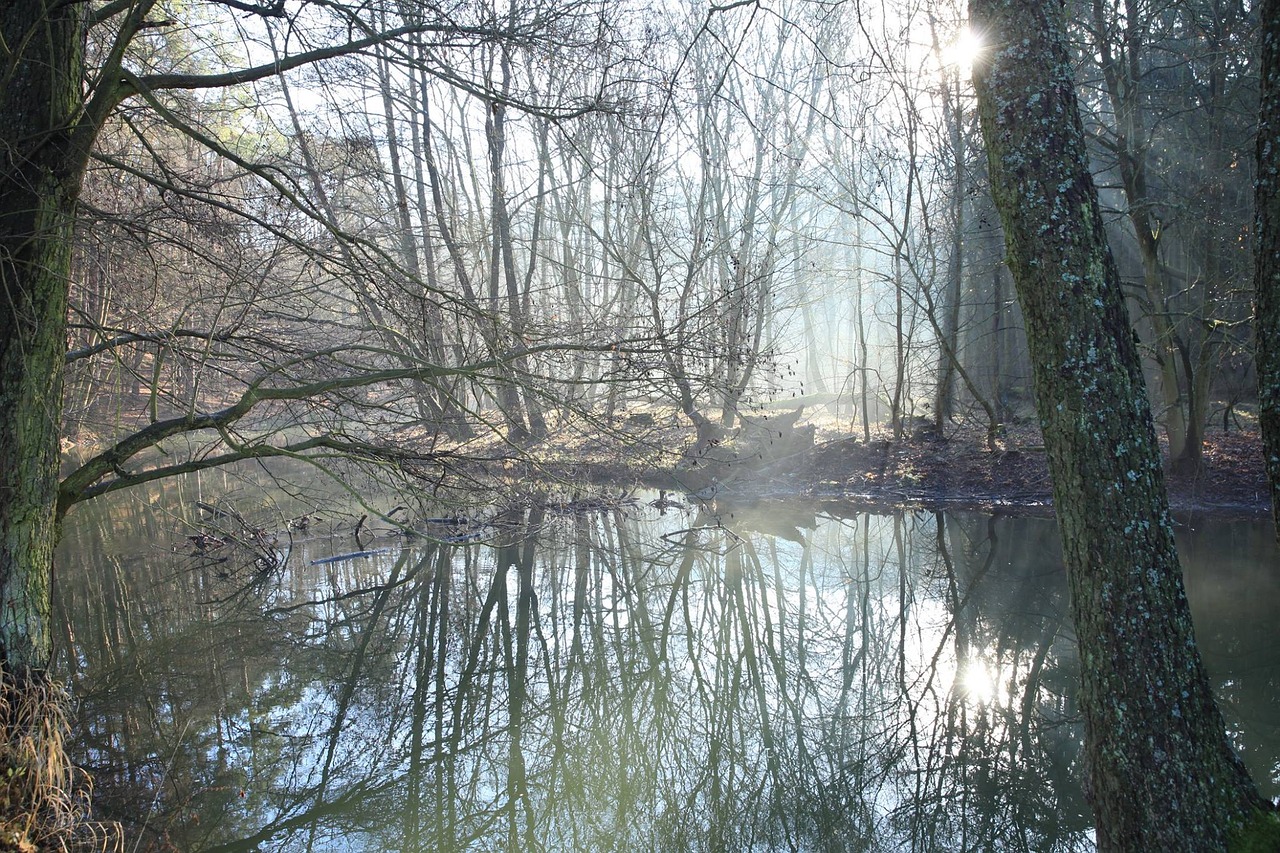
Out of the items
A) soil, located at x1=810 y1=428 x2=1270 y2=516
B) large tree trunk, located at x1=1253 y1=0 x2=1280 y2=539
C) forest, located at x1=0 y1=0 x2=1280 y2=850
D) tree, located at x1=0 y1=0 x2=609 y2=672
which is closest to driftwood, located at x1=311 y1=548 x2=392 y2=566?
forest, located at x1=0 y1=0 x2=1280 y2=850

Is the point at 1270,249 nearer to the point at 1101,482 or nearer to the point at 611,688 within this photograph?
the point at 1101,482

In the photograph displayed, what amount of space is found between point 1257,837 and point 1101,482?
4.26ft

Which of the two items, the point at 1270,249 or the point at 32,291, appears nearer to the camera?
the point at 1270,249

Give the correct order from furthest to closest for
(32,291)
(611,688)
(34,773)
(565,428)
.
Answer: (611,688) < (565,428) < (32,291) < (34,773)

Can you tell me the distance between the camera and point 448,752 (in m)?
5.56

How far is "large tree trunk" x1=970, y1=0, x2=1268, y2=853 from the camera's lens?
2.93 meters

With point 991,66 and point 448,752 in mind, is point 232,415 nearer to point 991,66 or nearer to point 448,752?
point 448,752

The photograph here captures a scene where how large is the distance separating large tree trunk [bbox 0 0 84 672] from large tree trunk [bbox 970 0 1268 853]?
4.27 meters

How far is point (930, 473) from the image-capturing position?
44.6 ft

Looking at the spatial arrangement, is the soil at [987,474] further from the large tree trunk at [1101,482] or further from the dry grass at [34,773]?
the dry grass at [34,773]

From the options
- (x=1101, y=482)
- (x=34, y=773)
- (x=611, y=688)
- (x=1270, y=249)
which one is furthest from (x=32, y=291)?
(x=1270, y=249)

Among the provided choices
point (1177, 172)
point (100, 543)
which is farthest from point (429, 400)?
point (1177, 172)

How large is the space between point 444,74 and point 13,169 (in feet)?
6.96

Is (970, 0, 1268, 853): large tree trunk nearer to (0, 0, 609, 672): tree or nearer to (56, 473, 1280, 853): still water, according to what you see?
(56, 473, 1280, 853): still water
